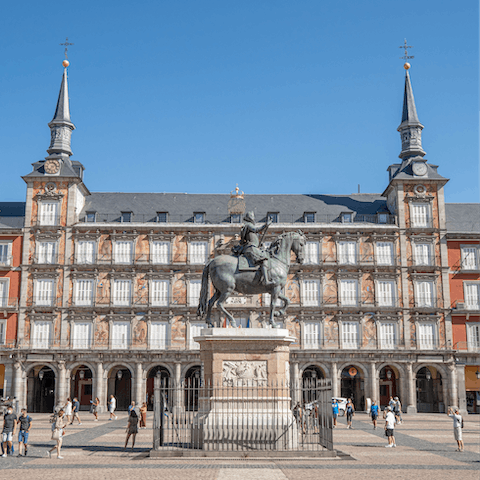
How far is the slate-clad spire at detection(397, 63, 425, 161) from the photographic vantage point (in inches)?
2269

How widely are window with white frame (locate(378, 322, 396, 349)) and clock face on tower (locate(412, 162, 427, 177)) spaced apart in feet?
45.5

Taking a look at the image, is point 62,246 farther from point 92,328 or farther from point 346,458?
point 346,458

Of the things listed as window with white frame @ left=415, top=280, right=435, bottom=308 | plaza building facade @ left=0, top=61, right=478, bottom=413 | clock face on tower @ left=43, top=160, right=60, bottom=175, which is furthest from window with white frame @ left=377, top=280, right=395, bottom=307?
clock face on tower @ left=43, top=160, right=60, bottom=175

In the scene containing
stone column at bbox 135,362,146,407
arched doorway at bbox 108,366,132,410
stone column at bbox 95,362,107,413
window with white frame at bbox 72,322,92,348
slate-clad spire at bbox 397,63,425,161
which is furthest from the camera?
slate-clad spire at bbox 397,63,425,161

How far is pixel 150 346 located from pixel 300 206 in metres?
19.0

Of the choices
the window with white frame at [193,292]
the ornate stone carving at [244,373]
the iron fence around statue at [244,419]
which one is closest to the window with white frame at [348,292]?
the window with white frame at [193,292]

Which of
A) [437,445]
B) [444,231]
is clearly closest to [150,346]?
[444,231]

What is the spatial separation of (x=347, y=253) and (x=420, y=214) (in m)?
7.47

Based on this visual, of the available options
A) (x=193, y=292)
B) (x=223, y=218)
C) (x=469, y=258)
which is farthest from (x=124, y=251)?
(x=469, y=258)

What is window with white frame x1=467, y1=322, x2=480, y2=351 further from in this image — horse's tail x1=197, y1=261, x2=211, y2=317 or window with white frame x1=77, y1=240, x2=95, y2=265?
horse's tail x1=197, y1=261, x2=211, y2=317

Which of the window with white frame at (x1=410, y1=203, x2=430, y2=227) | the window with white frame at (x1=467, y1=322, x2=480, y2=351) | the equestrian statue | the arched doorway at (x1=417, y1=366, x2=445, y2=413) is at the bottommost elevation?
the arched doorway at (x1=417, y1=366, x2=445, y2=413)

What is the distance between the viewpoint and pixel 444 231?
53438 mm

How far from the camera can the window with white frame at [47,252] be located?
52219 mm

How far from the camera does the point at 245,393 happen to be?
58.7 feet
